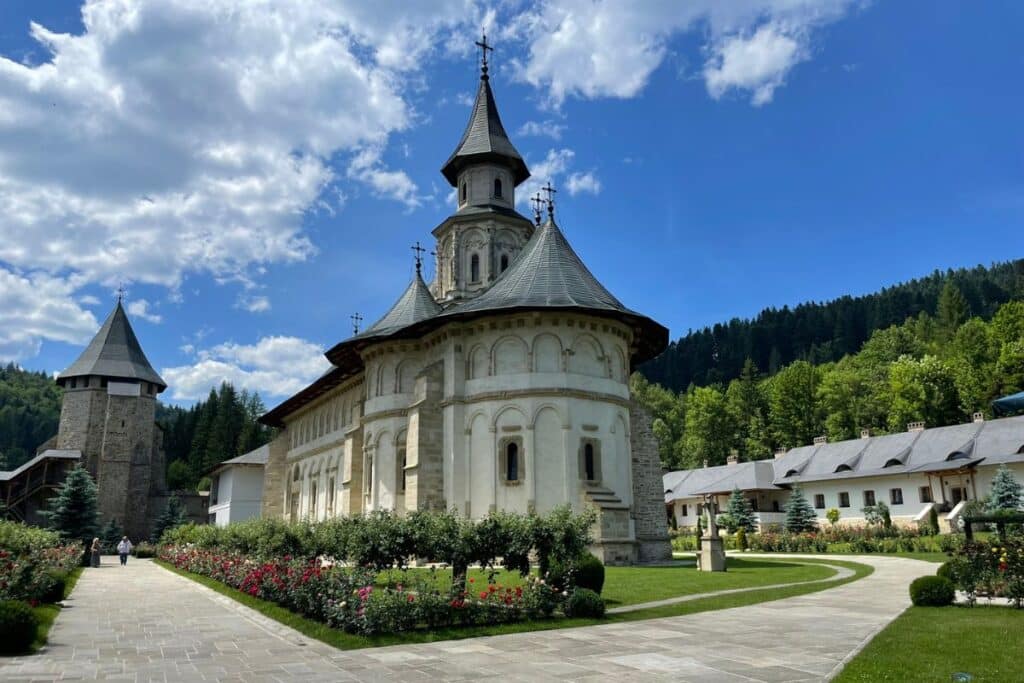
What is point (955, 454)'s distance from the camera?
4106 cm

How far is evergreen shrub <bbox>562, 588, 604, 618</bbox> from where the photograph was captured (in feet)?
41.3

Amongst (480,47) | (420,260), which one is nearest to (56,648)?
(420,260)

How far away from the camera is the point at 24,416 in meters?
113

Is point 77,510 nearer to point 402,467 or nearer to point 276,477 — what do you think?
point 276,477

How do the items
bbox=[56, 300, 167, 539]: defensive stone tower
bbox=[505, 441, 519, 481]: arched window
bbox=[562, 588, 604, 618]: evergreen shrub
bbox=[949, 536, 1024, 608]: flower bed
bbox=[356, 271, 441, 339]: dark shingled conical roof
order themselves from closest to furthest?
bbox=[949, 536, 1024, 608]: flower bed
bbox=[562, 588, 604, 618]: evergreen shrub
bbox=[505, 441, 519, 481]: arched window
bbox=[356, 271, 441, 339]: dark shingled conical roof
bbox=[56, 300, 167, 539]: defensive stone tower

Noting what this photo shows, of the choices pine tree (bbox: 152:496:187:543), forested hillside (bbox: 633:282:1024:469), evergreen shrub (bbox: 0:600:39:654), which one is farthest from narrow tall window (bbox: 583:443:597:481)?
forested hillside (bbox: 633:282:1024:469)

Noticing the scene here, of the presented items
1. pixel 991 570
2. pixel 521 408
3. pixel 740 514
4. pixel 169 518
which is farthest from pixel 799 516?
pixel 169 518

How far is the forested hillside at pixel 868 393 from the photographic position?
59156 millimetres

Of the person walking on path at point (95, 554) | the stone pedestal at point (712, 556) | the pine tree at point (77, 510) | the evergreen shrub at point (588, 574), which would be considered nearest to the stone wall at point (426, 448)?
the stone pedestal at point (712, 556)

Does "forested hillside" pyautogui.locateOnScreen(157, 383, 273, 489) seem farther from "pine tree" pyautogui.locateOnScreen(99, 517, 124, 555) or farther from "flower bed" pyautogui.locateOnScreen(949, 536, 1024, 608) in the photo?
"flower bed" pyautogui.locateOnScreen(949, 536, 1024, 608)

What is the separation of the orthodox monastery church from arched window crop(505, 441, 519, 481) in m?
0.05

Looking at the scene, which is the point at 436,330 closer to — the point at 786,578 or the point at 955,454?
the point at 786,578

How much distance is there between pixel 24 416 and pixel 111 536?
78.9 m

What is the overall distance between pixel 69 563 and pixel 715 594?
19.9 m
